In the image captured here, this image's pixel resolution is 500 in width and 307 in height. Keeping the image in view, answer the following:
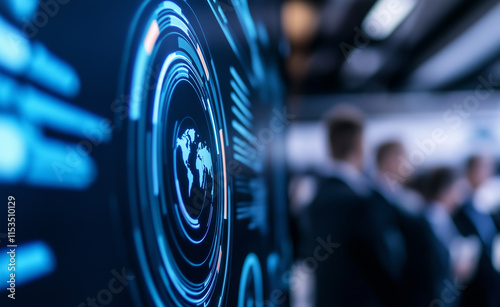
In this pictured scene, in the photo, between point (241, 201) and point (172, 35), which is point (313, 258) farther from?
point (172, 35)

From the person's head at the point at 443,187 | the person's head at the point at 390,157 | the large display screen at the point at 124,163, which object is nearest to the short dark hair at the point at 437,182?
the person's head at the point at 443,187

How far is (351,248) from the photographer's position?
69.1 inches

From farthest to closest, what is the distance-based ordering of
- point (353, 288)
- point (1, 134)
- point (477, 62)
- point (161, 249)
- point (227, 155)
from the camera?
1. point (477, 62)
2. point (353, 288)
3. point (227, 155)
4. point (161, 249)
5. point (1, 134)

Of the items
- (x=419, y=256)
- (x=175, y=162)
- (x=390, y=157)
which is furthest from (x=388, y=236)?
(x=175, y=162)

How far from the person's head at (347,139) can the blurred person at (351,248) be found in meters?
0.16

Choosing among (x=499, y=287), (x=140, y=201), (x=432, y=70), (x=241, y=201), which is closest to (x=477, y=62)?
(x=432, y=70)

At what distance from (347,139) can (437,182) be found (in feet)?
3.02

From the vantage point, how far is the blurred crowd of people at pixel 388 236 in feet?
5.76

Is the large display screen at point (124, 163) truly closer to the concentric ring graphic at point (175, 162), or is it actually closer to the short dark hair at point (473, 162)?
the concentric ring graphic at point (175, 162)

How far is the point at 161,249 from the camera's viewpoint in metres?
0.31

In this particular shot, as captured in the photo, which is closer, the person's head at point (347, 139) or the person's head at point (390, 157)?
the person's head at point (347, 139)

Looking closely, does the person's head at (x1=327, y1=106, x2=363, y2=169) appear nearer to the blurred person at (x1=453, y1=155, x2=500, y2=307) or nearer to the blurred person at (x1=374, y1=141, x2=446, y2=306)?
the blurred person at (x1=374, y1=141, x2=446, y2=306)

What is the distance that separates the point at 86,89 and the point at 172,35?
140mm

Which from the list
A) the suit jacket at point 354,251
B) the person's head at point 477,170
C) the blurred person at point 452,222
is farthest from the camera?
the person's head at point 477,170
